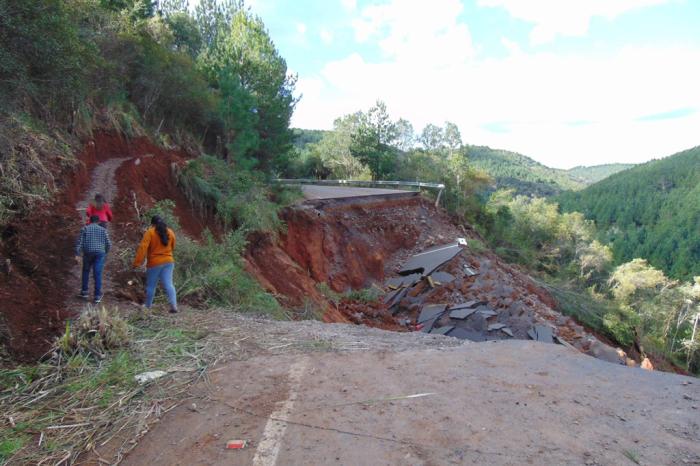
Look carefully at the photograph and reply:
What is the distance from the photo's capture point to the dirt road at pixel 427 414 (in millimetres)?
3174

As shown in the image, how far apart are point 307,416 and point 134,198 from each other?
25.1 ft

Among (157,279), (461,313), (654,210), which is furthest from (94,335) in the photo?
(654,210)

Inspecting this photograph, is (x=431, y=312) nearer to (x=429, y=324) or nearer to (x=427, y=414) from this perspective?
(x=429, y=324)

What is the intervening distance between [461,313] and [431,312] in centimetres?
95

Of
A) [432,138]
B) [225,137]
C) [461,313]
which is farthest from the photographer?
[432,138]

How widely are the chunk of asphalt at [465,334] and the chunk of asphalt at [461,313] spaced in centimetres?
53

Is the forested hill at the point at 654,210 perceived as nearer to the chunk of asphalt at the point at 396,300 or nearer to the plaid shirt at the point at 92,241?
the chunk of asphalt at the point at 396,300

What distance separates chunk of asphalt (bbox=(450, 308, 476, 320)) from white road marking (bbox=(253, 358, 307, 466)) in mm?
9122

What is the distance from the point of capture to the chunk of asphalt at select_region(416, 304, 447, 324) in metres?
13.3

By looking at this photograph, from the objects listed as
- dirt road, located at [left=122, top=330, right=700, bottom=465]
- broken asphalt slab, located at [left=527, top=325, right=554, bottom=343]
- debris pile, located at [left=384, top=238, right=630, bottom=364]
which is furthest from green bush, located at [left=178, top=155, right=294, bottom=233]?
broken asphalt slab, located at [left=527, top=325, right=554, bottom=343]

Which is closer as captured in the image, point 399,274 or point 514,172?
point 399,274

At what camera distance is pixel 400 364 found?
485cm

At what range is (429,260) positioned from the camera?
1723 cm

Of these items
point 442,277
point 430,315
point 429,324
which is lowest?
point 429,324
